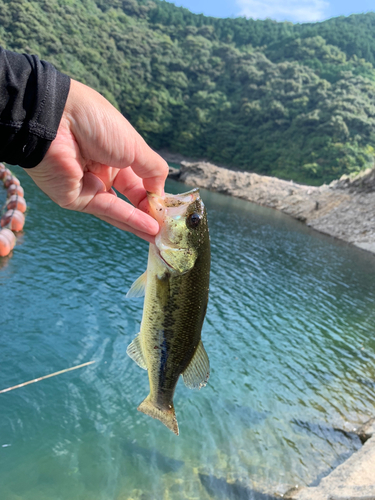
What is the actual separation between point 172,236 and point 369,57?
176 meters

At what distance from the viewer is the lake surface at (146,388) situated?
7.59 m

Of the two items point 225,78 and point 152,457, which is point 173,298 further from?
point 225,78

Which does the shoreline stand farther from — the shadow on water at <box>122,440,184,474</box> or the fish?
the fish

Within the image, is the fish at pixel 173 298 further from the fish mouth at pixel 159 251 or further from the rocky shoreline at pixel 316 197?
the rocky shoreline at pixel 316 197

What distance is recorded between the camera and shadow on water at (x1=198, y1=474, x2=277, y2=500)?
744 centimetres

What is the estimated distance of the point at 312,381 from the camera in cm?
1240

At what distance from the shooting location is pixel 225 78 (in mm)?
142000

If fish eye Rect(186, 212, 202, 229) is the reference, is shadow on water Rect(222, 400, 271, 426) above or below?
below

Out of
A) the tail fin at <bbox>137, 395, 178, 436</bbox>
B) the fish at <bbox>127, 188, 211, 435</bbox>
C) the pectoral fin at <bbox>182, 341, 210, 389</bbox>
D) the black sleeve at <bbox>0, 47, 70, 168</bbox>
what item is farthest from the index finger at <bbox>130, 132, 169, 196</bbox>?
the tail fin at <bbox>137, 395, 178, 436</bbox>

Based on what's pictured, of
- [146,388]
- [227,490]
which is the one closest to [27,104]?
[227,490]

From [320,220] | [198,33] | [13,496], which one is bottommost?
[13,496]

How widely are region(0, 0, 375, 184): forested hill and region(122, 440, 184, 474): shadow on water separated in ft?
303

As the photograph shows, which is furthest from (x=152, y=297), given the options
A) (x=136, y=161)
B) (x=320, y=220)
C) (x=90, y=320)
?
(x=320, y=220)

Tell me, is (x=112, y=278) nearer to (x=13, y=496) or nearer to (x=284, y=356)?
(x=284, y=356)
